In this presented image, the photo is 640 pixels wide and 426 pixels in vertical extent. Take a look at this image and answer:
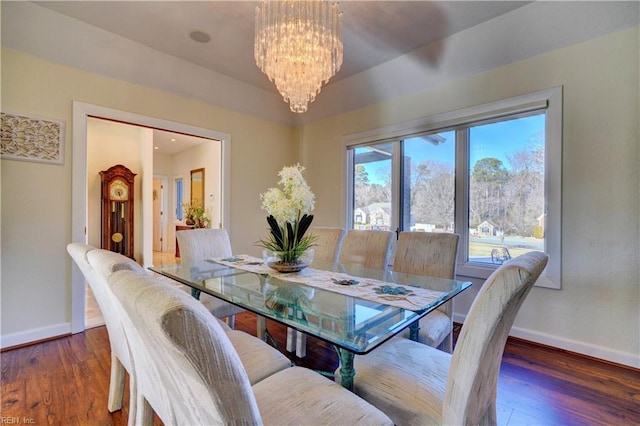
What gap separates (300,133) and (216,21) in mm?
2183

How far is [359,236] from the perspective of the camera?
2.49m

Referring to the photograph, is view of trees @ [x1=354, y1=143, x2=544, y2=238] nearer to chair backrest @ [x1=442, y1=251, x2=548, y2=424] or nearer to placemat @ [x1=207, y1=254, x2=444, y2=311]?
placemat @ [x1=207, y1=254, x2=444, y2=311]

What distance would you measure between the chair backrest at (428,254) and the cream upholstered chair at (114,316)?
68.8 inches

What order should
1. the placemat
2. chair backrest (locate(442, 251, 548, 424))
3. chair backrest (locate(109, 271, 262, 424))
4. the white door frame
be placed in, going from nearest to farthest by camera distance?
chair backrest (locate(109, 271, 262, 424)), chair backrest (locate(442, 251, 548, 424)), the placemat, the white door frame

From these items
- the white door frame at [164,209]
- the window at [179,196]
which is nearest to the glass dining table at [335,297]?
the window at [179,196]

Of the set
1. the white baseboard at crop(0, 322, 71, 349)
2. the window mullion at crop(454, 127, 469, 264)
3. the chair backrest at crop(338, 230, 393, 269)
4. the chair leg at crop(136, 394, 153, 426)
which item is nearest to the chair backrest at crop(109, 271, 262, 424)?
the chair leg at crop(136, 394, 153, 426)

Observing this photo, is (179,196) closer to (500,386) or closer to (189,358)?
(500,386)

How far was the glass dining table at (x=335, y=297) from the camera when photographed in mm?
1119

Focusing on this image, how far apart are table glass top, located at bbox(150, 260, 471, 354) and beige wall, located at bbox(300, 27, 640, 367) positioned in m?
1.37

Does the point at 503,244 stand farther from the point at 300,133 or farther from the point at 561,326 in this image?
the point at 300,133

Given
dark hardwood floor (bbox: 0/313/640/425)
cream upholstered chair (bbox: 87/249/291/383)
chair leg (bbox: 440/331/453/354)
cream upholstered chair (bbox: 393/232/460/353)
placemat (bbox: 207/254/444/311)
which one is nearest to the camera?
cream upholstered chair (bbox: 87/249/291/383)

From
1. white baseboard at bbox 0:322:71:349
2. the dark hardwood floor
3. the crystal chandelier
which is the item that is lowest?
the dark hardwood floor

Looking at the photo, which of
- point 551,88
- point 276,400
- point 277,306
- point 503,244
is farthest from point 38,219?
point 551,88

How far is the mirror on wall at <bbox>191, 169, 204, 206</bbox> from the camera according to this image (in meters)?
6.30
